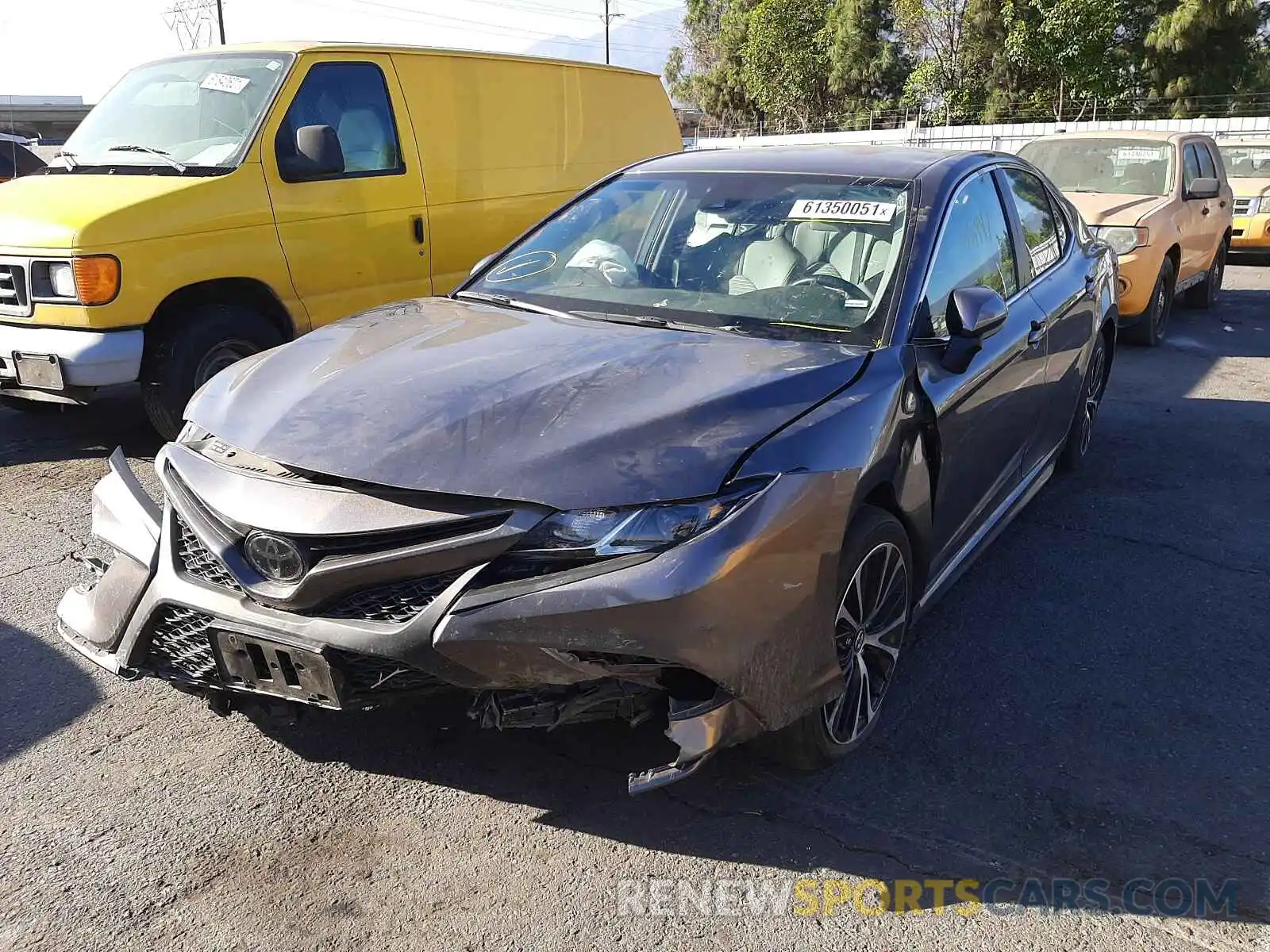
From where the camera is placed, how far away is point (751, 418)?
279cm

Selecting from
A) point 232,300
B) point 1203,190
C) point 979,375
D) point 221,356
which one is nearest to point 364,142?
point 232,300

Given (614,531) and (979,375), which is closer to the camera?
(614,531)

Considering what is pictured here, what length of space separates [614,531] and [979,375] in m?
1.75

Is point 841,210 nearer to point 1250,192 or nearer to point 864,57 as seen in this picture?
point 1250,192

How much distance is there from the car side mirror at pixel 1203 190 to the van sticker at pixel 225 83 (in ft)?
25.0

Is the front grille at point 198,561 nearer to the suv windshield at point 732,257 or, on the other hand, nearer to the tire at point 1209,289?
the suv windshield at point 732,257

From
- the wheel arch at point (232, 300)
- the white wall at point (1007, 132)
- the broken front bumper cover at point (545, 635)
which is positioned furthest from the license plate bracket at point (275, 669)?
the white wall at point (1007, 132)

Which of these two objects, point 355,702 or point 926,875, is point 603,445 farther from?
point 926,875

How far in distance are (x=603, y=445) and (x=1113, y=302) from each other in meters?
4.29

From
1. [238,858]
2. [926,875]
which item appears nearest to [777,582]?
[926,875]

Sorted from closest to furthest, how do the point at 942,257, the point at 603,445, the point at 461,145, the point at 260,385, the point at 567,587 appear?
the point at 567,587
the point at 603,445
the point at 260,385
the point at 942,257
the point at 461,145

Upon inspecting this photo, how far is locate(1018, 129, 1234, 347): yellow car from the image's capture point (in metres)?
9.09

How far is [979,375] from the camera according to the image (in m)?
3.71

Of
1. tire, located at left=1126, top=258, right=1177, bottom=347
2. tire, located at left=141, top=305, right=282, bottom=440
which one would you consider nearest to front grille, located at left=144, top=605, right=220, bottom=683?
tire, located at left=141, top=305, right=282, bottom=440
